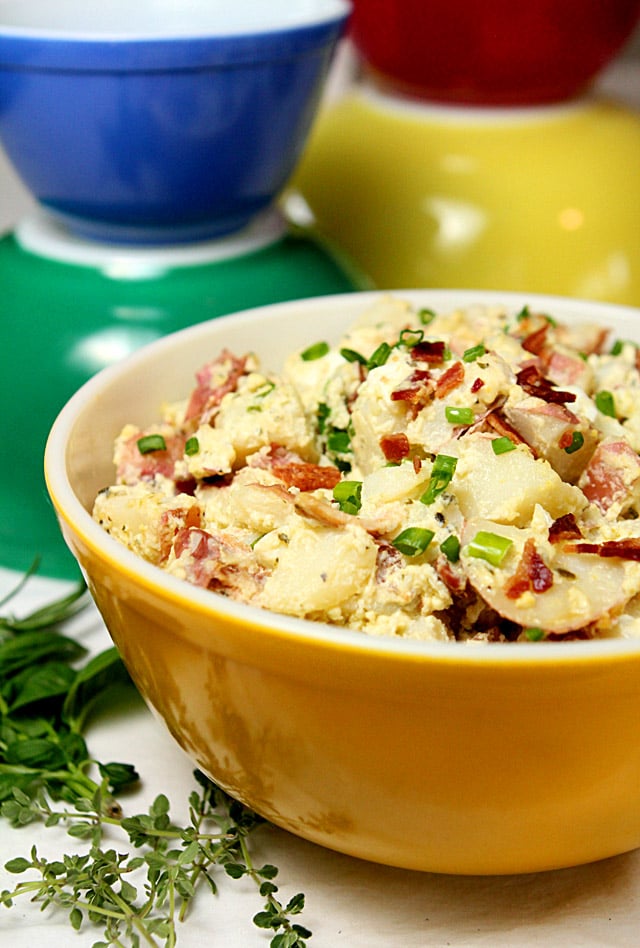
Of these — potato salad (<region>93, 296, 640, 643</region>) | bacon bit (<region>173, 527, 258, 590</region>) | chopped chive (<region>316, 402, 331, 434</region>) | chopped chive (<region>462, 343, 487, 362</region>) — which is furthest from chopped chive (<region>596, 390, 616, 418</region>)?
bacon bit (<region>173, 527, 258, 590</region>)

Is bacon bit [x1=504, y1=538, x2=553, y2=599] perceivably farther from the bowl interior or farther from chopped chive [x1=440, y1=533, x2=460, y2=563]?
the bowl interior

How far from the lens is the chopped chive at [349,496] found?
90 centimetres

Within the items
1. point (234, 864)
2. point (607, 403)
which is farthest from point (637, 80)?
point (234, 864)

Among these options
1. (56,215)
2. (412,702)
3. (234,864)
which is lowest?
(234,864)

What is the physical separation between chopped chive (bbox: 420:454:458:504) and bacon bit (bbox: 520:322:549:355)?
0.28 m

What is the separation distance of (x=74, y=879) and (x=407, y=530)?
36cm

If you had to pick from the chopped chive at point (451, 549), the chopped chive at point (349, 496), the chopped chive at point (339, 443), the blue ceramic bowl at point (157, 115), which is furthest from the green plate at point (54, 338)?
the chopped chive at point (451, 549)

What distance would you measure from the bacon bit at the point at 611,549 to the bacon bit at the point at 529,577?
1.5 inches

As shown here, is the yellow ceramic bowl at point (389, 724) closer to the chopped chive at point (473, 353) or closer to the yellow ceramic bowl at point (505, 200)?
the chopped chive at point (473, 353)

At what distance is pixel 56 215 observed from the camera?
1457 mm

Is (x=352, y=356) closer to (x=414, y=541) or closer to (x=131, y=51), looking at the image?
(x=414, y=541)

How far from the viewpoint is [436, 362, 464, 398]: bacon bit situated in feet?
3.11

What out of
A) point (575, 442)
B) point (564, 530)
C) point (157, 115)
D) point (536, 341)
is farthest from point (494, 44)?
point (564, 530)

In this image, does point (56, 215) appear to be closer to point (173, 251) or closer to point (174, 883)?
point (173, 251)
